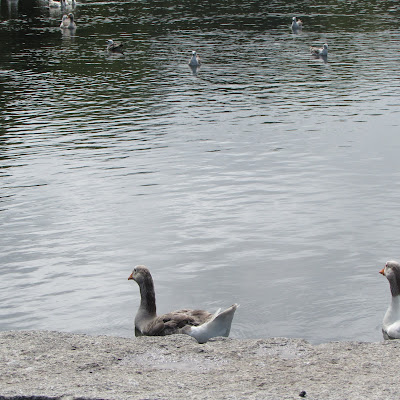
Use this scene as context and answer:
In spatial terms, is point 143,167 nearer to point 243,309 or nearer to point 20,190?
point 20,190

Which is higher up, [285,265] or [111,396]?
[111,396]

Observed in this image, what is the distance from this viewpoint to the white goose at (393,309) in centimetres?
1084

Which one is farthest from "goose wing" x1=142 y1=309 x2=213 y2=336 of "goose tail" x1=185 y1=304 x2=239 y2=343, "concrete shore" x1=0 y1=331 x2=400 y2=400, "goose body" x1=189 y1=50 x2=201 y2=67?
"goose body" x1=189 y1=50 x2=201 y2=67

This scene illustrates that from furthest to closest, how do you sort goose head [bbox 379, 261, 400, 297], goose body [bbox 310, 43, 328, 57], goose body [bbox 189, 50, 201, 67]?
1. goose body [bbox 310, 43, 328, 57]
2. goose body [bbox 189, 50, 201, 67]
3. goose head [bbox 379, 261, 400, 297]

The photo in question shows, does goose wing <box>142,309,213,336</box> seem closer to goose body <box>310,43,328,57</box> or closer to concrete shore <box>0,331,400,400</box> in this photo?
concrete shore <box>0,331,400,400</box>

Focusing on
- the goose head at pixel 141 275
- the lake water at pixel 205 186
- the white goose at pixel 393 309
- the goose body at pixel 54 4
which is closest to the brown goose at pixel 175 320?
the goose head at pixel 141 275

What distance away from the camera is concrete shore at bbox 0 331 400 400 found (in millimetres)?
7258

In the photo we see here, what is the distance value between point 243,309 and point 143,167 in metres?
9.62

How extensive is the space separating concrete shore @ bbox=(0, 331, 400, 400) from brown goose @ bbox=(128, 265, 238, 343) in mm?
985

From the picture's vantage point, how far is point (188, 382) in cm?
759

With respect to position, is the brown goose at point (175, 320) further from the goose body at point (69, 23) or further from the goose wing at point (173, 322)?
the goose body at point (69, 23)

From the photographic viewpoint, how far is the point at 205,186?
1919 cm

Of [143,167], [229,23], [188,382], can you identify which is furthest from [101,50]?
[188,382]

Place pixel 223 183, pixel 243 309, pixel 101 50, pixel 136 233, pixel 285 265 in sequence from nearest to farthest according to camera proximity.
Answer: pixel 243 309, pixel 285 265, pixel 136 233, pixel 223 183, pixel 101 50
